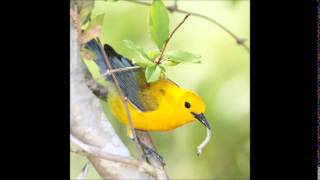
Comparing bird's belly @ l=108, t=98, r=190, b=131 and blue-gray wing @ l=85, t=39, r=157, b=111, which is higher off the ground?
blue-gray wing @ l=85, t=39, r=157, b=111

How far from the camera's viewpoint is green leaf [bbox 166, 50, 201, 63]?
5.12 ft

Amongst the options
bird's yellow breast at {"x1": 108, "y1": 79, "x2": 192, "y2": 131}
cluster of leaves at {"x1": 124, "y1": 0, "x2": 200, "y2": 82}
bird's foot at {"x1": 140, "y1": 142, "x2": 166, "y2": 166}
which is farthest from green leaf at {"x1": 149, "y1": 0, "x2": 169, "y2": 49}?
bird's foot at {"x1": 140, "y1": 142, "x2": 166, "y2": 166}

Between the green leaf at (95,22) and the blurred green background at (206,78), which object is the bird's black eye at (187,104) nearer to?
the blurred green background at (206,78)

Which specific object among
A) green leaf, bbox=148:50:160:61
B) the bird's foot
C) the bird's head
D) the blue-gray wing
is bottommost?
the bird's foot

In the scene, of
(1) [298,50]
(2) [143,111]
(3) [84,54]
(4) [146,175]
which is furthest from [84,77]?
(1) [298,50]

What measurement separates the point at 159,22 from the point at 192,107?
24 cm

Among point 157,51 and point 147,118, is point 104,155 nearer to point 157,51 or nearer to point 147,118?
point 147,118

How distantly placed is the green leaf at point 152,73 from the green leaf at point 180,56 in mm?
47

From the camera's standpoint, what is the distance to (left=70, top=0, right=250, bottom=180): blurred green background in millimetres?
1570

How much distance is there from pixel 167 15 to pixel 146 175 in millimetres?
425

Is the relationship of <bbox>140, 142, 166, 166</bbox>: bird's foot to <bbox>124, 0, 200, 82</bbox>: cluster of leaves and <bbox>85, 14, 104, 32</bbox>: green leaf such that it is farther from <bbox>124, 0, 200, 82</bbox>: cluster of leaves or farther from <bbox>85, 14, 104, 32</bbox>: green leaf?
<bbox>85, 14, 104, 32</bbox>: green leaf

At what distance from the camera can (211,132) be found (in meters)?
1.57

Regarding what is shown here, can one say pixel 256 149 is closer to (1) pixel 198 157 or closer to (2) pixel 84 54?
(1) pixel 198 157

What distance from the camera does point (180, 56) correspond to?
1562 millimetres
